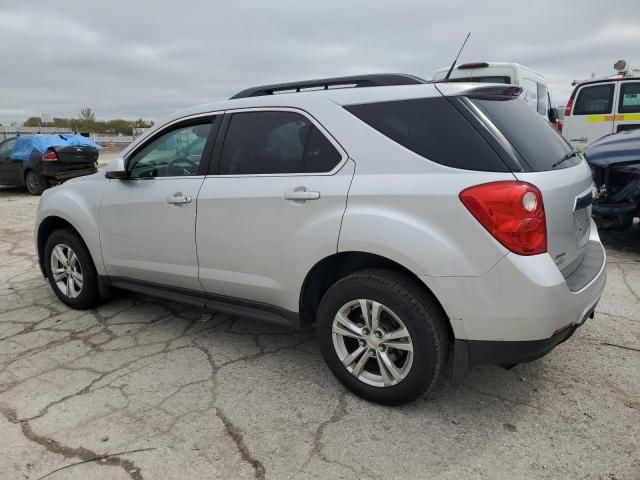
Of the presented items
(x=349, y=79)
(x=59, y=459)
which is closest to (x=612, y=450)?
(x=349, y=79)

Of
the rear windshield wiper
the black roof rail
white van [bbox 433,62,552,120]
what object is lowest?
the rear windshield wiper

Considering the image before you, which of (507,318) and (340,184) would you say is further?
(340,184)

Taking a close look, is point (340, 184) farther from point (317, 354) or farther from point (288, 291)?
point (317, 354)

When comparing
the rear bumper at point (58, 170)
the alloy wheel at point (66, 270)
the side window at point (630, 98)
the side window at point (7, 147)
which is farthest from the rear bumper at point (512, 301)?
the side window at point (7, 147)

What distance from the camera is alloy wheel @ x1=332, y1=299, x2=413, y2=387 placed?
2.61 meters

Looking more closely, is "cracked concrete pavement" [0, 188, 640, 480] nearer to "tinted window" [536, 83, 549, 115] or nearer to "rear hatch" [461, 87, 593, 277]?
"rear hatch" [461, 87, 593, 277]

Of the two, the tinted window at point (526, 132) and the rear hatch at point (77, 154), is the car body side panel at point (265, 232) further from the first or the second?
the rear hatch at point (77, 154)

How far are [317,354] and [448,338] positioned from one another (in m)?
1.14

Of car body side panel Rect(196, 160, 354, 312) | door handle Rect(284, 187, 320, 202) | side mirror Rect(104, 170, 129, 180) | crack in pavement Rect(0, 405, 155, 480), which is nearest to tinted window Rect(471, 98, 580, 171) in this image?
car body side panel Rect(196, 160, 354, 312)

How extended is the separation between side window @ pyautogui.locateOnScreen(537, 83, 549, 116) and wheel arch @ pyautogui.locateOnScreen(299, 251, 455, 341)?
859 cm

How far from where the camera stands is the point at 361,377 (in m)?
2.80

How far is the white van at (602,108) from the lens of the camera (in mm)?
9594

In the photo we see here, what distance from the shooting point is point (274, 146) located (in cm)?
307

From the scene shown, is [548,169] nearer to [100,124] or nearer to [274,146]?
Answer: [274,146]
